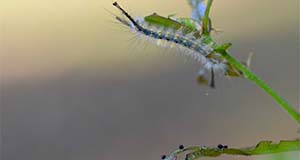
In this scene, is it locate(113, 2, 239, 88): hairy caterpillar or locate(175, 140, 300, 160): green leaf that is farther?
locate(113, 2, 239, 88): hairy caterpillar

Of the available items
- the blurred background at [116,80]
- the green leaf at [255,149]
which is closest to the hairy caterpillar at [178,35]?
the green leaf at [255,149]

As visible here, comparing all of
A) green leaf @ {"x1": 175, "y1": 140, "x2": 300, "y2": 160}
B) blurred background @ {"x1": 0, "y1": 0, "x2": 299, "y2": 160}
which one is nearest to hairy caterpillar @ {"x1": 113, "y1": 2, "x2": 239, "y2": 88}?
green leaf @ {"x1": 175, "y1": 140, "x2": 300, "y2": 160}

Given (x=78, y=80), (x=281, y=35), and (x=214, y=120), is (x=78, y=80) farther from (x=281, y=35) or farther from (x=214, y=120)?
(x=281, y=35)

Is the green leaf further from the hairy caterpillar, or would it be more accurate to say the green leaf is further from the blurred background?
the blurred background

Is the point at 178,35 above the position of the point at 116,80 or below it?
below

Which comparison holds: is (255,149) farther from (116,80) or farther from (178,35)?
(116,80)

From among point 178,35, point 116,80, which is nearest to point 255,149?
point 178,35

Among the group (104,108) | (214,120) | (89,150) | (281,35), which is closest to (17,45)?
(104,108)
